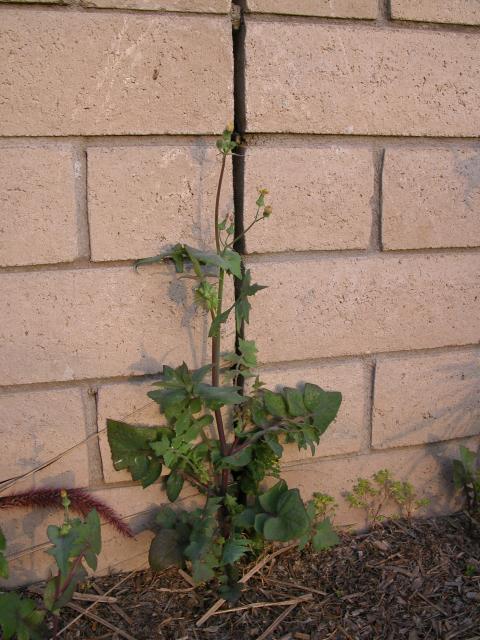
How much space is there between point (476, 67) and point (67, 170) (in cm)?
120

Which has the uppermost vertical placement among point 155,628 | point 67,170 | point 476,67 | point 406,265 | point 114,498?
point 476,67

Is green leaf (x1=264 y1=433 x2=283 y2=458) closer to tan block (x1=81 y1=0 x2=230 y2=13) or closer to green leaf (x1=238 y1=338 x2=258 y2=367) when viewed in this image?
green leaf (x1=238 y1=338 x2=258 y2=367)

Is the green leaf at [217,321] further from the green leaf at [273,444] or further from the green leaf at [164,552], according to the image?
the green leaf at [164,552]

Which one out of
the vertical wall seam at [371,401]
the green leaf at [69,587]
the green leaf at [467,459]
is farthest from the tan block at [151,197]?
the green leaf at [467,459]

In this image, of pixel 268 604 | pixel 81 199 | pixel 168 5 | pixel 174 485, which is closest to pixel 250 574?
pixel 268 604

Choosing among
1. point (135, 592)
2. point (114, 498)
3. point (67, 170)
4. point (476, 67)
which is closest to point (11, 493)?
point (114, 498)

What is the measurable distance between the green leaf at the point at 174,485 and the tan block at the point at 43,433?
250 mm

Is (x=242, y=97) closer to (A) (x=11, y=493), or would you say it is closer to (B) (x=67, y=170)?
(B) (x=67, y=170)

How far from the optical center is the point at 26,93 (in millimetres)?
1552

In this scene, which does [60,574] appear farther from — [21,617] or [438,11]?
[438,11]

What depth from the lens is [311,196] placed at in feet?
5.86

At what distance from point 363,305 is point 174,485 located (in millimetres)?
761

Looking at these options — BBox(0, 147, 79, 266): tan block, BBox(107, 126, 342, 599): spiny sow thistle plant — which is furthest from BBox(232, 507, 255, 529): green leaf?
BBox(0, 147, 79, 266): tan block

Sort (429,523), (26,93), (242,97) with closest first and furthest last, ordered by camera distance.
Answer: (26,93) < (242,97) < (429,523)
